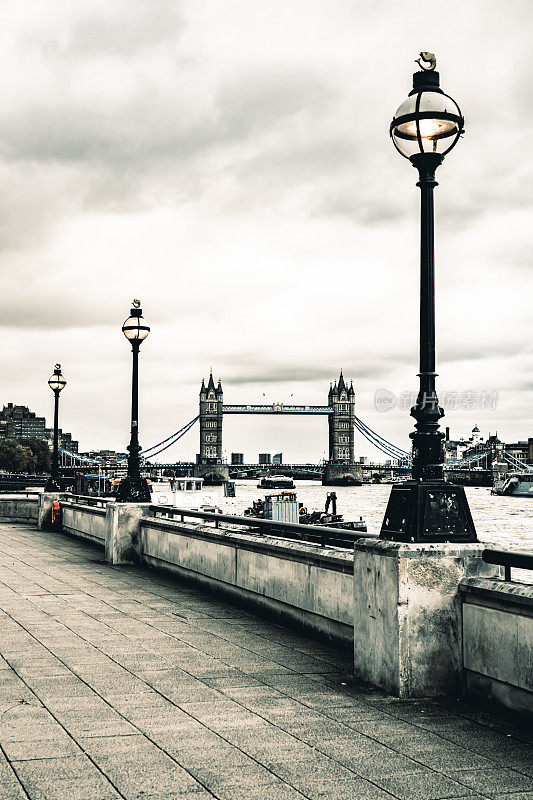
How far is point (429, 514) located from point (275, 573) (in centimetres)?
328

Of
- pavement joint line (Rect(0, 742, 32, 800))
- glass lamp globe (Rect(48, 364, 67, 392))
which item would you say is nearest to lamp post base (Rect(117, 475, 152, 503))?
glass lamp globe (Rect(48, 364, 67, 392))

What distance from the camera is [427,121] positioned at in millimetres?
6758

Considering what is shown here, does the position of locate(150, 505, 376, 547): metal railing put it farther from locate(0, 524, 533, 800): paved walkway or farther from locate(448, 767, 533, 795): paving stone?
locate(448, 767, 533, 795): paving stone

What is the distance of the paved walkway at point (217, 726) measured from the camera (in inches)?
179

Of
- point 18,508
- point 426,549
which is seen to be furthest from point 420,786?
point 18,508

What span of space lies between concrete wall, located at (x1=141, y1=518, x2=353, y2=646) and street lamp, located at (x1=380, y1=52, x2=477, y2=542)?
1355mm

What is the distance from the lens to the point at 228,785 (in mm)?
4512

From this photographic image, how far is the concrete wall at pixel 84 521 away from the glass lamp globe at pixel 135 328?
391 centimetres

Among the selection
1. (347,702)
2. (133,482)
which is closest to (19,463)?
(133,482)

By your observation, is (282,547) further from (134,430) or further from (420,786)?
(134,430)

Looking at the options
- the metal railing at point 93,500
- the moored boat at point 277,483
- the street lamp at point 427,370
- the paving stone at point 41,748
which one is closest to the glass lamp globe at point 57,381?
the metal railing at point 93,500

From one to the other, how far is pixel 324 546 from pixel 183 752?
13.7 ft

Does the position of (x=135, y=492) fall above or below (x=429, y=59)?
below

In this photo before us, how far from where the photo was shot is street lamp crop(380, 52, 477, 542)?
6.61m
